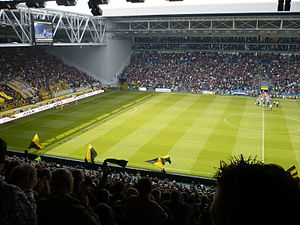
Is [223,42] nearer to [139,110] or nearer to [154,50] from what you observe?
[154,50]

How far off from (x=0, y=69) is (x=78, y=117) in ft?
62.7

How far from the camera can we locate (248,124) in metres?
30.6

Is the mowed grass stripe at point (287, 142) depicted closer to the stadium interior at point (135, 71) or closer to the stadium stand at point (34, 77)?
the stadium interior at point (135, 71)

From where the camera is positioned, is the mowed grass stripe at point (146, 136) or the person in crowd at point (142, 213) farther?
the mowed grass stripe at point (146, 136)

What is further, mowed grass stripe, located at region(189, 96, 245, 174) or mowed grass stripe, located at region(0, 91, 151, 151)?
mowed grass stripe, located at region(0, 91, 151, 151)

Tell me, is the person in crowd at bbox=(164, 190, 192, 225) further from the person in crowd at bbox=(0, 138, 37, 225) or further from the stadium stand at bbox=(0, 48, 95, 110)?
the stadium stand at bbox=(0, 48, 95, 110)

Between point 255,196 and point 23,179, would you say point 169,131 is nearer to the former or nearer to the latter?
point 23,179

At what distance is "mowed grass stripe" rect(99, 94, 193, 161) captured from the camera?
2261 cm

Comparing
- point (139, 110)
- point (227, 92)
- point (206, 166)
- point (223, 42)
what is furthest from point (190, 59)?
point (206, 166)

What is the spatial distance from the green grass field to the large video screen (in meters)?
9.10

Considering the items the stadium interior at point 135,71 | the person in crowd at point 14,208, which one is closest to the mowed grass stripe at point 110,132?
the stadium interior at point 135,71

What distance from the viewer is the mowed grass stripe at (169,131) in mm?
22455

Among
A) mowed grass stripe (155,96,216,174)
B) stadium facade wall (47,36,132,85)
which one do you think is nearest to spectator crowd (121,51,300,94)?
stadium facade wall (47,36,132,85)

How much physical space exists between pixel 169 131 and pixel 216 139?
4710mm
